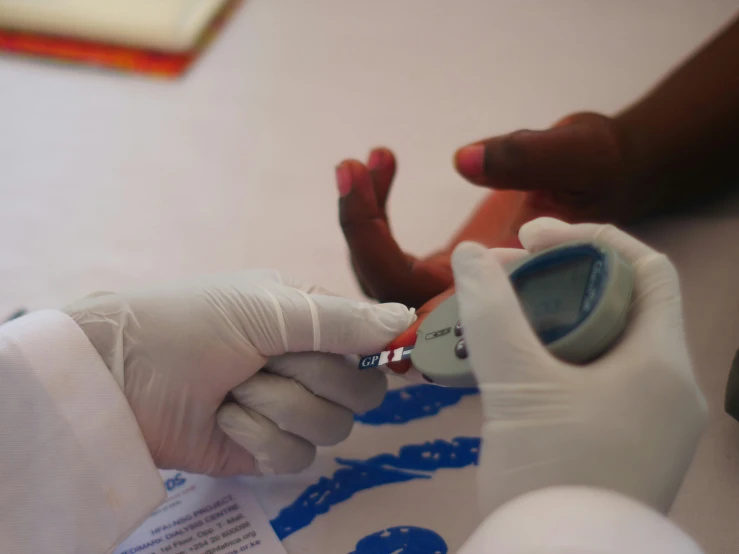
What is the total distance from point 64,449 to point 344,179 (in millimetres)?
401

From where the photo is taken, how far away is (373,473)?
2.02 feet

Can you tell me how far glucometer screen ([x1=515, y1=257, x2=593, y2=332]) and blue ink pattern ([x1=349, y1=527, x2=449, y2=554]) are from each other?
24 cm

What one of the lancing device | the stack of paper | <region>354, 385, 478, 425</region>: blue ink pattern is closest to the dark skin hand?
<region>354, 385, 478, 425</region>: blue ink pattern

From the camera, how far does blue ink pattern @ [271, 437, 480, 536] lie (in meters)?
0.59

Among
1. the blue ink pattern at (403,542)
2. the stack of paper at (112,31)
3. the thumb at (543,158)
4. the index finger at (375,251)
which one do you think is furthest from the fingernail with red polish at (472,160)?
the stack of paper at (112,31)

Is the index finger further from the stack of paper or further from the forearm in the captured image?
the stack of paper

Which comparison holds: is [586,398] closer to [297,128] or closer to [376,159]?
[376,159]

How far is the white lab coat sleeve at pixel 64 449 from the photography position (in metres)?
0.51

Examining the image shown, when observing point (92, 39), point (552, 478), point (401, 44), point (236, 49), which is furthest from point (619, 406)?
point (92, 39)

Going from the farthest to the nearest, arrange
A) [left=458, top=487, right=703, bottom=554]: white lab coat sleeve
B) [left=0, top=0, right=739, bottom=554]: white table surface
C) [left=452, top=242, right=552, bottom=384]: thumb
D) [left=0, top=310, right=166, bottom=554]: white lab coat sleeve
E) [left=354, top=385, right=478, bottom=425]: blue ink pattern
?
[left=0, top=0, right=739, bottom=554]: white table surface
[left=354, top=385, right=478, bottom=425]: blue ink pattern
[left=0, top=310, right=166, bottom=554]: white lab coat sleeve
[left=452, top=242, right=552, bottom=384]: thumb
[left=458, top=487, right=703, bottom=554]: white lab coat sleeve

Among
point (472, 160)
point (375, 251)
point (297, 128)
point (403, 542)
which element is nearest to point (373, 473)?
point (403, 542)

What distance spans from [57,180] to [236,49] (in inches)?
18.6

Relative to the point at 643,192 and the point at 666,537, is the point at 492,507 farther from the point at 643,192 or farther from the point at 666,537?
the point at 643,192

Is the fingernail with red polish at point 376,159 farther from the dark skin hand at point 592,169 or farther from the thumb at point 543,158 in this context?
the thumb at point 543,158
